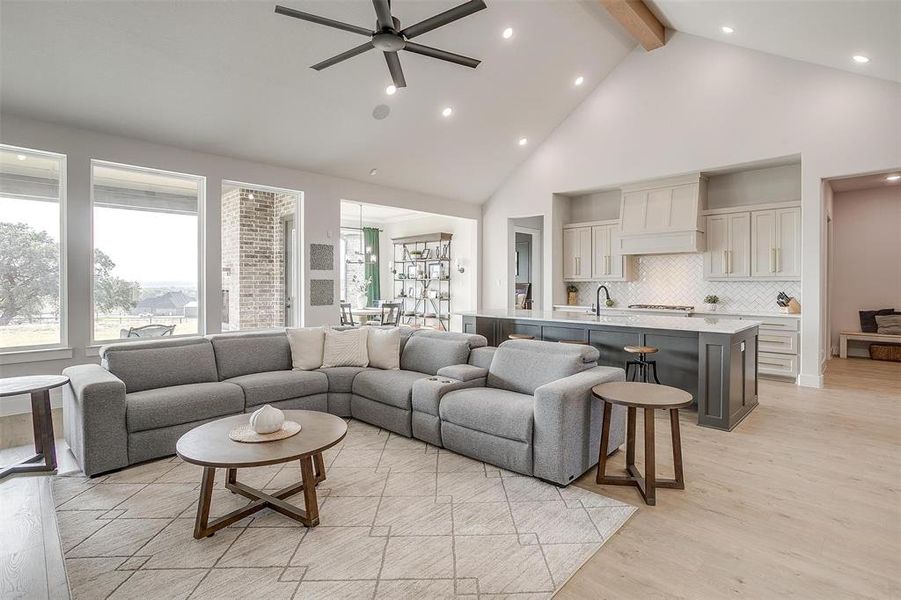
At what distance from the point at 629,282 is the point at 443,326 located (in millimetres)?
3944

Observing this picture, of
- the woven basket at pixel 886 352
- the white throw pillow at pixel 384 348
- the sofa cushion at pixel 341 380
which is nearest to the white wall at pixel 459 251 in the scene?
the white throw pillow at pixel 384 348

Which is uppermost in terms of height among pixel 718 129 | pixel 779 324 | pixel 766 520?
pixel 718 129

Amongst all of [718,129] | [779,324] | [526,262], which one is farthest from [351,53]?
[526,262]

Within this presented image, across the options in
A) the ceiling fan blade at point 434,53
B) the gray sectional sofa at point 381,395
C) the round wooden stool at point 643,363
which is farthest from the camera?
the round wooden stool at point 643,363

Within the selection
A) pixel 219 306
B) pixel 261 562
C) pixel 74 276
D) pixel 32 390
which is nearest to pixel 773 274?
pixel 261 562

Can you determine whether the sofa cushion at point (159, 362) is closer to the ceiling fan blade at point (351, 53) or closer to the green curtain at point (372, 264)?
the ceiling fan blade at point (351, 53)

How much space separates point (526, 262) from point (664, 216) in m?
3.80

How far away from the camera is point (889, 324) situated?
7.36m

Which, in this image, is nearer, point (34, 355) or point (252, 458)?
point (252, 458)

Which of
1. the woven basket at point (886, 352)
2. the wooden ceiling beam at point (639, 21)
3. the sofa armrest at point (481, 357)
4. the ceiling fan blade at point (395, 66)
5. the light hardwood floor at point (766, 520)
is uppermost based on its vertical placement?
the wooden ceiling beam at point (639, 21)

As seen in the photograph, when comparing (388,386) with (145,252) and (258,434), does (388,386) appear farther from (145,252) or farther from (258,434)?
(145,252)

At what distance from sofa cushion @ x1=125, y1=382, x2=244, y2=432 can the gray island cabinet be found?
10.5 ft

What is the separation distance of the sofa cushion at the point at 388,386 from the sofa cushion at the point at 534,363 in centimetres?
69

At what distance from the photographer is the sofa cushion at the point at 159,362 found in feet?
12.0
